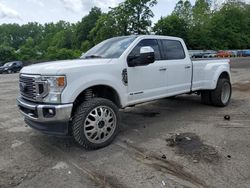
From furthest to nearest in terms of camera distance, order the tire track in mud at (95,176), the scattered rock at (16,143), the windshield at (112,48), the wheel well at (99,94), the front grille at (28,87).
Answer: the windshield at (112,48) < the scattered rock at (16,143) < the wheel well at (99,94) < the front grille at (28,87) < the tire track in mud at (95,176)

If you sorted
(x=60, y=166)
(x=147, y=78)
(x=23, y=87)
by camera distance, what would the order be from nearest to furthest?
(x=60, y=166)
(x=23, y=87)
(x=147, y=78)

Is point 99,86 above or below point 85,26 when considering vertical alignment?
below

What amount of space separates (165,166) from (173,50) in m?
3.29

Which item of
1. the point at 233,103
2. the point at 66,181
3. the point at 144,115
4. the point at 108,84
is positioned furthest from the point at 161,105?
the point at 66,181

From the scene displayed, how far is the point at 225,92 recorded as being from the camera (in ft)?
26.7

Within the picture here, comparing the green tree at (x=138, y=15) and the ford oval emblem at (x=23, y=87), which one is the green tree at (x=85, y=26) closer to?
the green tree at (x=138, y=15)

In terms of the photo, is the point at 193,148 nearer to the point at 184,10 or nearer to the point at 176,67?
the point at 176,67

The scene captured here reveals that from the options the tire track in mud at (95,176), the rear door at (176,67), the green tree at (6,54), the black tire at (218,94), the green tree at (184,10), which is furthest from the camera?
the green tree at (184,10)

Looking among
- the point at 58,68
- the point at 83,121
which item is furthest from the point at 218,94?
the point at 58,68

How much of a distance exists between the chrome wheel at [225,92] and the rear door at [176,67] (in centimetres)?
149

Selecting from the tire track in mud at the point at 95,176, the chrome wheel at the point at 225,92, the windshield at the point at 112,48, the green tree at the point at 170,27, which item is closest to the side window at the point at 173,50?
the windshield at the point at 112,48

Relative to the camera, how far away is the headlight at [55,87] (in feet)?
14.6

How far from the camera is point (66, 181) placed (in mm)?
3842

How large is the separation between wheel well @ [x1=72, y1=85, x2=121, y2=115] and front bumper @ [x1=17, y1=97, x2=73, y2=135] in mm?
366
